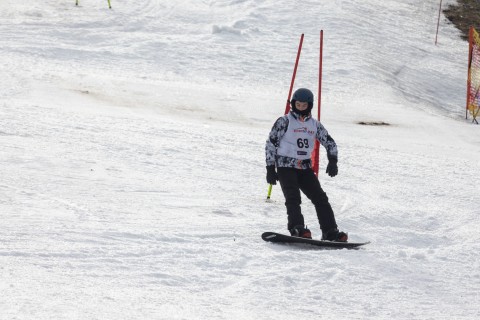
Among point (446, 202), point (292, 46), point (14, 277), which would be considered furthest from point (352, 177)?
point (292, 46)

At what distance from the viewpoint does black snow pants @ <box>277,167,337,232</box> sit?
732 cm

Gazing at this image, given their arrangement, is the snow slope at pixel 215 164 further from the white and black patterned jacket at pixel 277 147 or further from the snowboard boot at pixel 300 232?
the white and black patterned jacket at pixel 277 147

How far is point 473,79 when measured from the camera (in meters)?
19.7

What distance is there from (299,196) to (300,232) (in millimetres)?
371

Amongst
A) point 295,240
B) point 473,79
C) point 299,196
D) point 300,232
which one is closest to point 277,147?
point 299,196

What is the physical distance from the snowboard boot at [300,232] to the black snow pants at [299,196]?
37mm

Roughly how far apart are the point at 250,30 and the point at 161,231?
14085 millimetres

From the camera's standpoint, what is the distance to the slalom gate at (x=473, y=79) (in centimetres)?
1855

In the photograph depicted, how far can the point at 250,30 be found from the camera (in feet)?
68.2

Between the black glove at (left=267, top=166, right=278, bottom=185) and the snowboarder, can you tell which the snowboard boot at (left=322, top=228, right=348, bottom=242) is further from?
the black glove at (left=267, top=166, right=278, bottom=185)

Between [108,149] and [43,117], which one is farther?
[43,117]

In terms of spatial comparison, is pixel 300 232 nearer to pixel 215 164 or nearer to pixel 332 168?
pixel 332 168

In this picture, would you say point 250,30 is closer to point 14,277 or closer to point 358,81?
point 358,81

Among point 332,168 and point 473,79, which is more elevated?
point 332,168
